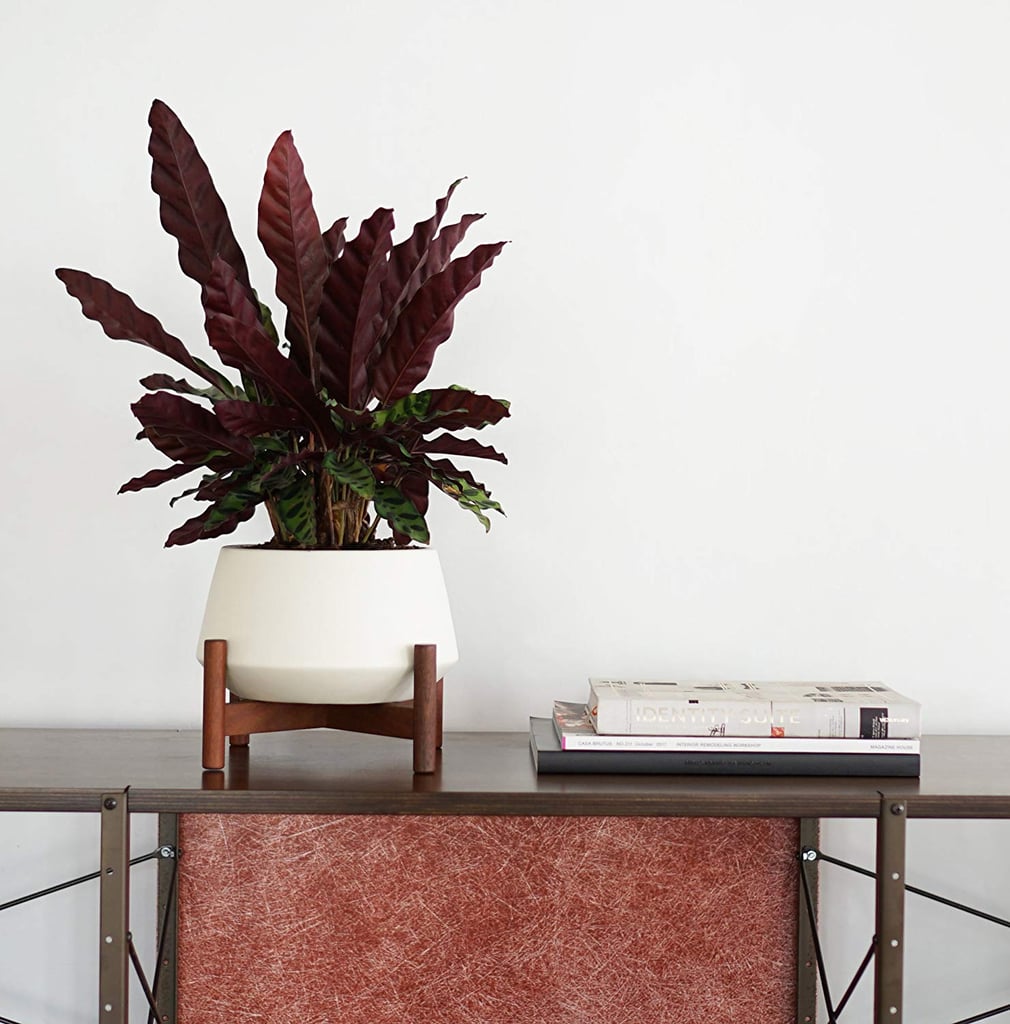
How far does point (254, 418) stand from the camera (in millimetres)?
1055

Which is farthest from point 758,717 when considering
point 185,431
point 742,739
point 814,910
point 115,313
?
point 115,313

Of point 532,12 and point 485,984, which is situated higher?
point 532,12

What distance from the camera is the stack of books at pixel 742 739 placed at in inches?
43.8

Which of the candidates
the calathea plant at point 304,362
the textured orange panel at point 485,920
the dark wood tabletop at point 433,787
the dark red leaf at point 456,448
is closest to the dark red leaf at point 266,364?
the calathea plant at point 304,362

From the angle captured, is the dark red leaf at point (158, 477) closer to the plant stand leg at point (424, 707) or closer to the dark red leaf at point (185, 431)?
the dark red leaf at point (185, 431)

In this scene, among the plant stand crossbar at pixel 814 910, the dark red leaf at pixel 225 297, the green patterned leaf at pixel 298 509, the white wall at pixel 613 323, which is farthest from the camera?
the white wall at pixel 613 323

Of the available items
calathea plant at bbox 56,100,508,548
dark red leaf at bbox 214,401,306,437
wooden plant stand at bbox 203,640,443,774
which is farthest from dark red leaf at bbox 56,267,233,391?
wooden plant stand at bbox 203,640,443,774

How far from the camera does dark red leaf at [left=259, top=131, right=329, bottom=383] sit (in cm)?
104

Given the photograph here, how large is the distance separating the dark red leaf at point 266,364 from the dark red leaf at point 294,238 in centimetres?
3

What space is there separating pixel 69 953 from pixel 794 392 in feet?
4.03

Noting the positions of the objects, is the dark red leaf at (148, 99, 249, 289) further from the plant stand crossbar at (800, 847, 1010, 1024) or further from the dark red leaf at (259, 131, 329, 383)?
the plant stand crossbar at (800, 847, 1010, 1024)

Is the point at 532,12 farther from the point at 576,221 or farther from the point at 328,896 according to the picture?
the point at 328,896

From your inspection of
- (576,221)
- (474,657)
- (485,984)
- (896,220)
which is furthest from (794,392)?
Result: (485,984)

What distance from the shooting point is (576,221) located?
144cm
